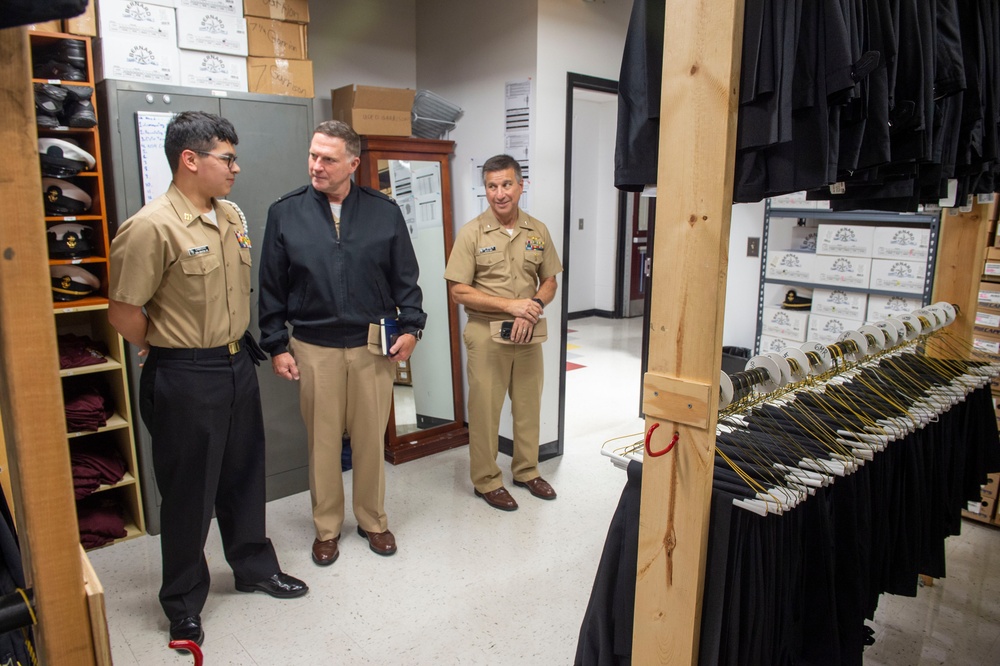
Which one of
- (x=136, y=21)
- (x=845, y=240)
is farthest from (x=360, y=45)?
(x=845, y=240)

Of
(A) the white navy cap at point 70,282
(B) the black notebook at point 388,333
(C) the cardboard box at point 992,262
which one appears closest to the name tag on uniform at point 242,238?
(B) the black notebook at point 388,333

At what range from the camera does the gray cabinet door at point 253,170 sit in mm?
2826

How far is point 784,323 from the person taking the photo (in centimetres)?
452

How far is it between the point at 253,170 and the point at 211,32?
1.97ft

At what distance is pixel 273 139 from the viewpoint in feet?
10.5

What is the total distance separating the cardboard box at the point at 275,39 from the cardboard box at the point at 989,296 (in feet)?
10.9

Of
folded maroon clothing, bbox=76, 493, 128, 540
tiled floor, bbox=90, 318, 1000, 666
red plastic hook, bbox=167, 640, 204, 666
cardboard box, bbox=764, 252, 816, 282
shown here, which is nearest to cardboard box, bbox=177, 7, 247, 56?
folded maroon clothing, bbox=76, 493, 128, 540

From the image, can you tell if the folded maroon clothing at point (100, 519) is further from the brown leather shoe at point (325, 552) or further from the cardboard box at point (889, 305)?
the cardboard box at point (889, 305)

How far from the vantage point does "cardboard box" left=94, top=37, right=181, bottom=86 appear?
9.17 ft

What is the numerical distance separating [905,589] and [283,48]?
3265 millimetres

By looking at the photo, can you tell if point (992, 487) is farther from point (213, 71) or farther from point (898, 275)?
point (213, 71)

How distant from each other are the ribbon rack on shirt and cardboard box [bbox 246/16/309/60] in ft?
8.59

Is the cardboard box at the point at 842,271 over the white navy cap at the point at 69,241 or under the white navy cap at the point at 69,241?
under

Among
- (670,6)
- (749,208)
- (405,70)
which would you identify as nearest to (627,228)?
(749,208)
